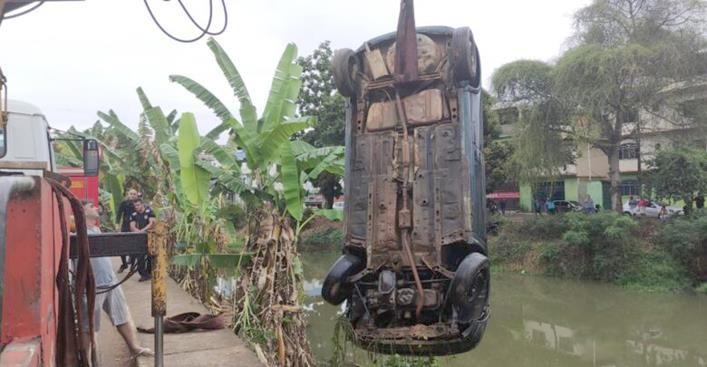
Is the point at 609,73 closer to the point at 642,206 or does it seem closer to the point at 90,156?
the point at 642,206

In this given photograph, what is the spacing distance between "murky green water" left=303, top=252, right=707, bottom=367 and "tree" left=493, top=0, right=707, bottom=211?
548 cm

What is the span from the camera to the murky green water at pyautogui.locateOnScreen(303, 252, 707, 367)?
→ 1153 centimetres

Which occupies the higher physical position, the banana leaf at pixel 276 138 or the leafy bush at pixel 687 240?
the banana leaf at pixel 276 138

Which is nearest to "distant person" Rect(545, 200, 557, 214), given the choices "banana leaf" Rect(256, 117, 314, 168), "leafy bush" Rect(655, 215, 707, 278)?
"leafy bush" Rect(655, 215, 707, 278)

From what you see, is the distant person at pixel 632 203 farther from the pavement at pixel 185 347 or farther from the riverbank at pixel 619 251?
the pavement at pixel 185 347

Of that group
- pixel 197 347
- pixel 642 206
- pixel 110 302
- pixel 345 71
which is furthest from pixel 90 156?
pixel 642 206

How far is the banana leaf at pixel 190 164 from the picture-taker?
7.57m

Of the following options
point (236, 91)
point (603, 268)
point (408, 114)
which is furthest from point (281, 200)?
point (603, 268)

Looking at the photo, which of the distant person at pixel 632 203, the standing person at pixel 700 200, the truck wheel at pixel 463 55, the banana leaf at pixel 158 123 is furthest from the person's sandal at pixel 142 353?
the distant person at pixel 632 203

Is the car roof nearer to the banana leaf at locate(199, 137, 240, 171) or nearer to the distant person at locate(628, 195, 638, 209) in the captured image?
the banana leaf at locate(199, 137, 240, 171)

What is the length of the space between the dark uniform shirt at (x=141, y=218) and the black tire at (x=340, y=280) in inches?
199

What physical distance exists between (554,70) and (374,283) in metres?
17.5

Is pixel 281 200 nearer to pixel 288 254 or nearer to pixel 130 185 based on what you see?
pixel 288 254

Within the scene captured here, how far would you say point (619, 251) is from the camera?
1873 cm
